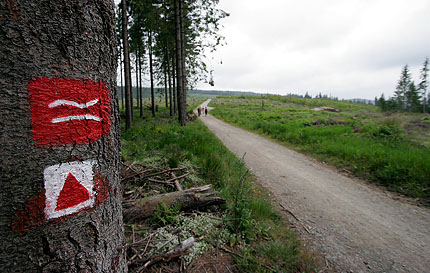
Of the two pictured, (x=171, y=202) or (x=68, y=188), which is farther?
(x=171, y=202)

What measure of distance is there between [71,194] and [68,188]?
0.11 feet

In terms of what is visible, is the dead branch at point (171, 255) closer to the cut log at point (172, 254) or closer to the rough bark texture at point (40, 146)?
the cut log at point (172, 254)

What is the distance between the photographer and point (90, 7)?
98 cm

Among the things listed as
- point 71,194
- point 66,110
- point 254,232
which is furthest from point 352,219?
point 66,110

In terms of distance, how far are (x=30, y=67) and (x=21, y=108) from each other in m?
0.17

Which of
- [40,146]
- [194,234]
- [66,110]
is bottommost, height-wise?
[194,234]

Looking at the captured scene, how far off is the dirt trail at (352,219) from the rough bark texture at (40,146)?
3.03m

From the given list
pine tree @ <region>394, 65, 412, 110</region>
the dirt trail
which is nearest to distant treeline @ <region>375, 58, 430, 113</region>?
pine tree @ <region>394, 65, 412, 110</region>

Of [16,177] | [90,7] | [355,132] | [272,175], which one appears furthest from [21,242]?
[355,132]

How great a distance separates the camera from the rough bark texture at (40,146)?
2.55ft

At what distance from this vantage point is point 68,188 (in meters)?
0.93

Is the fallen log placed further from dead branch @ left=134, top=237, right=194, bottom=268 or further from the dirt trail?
the dirt trail

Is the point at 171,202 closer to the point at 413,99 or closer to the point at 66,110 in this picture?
the point at 66,110

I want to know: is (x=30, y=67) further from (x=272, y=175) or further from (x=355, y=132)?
(x=355, y=132)
